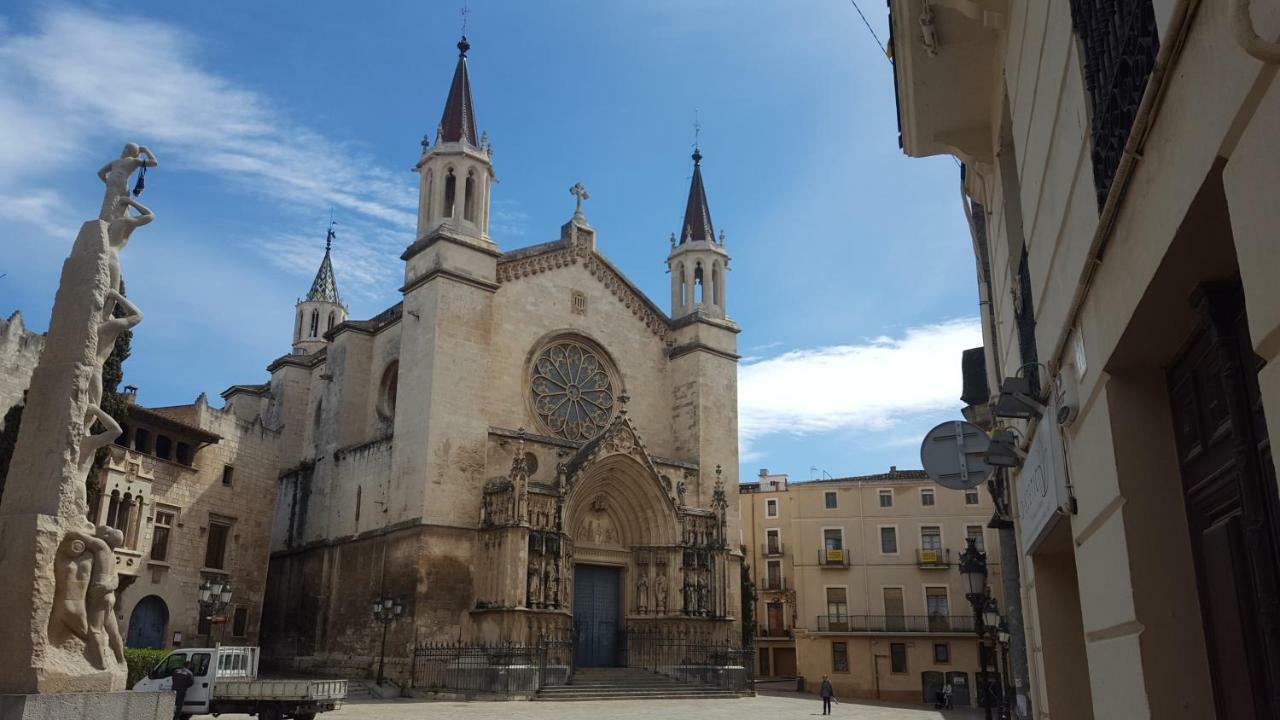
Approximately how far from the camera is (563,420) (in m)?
31.8

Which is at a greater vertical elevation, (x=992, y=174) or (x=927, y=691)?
(x=992, y=174)

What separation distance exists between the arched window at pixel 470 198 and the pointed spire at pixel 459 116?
1.22 m

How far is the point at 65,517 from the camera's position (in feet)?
27.9

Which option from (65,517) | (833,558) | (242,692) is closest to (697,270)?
(833,558)

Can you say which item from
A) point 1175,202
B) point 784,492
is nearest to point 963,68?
point 1175,202

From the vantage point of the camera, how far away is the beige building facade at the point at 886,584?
1652 inches

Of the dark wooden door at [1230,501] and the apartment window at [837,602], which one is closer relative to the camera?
the dark wooden door at [1230,501]

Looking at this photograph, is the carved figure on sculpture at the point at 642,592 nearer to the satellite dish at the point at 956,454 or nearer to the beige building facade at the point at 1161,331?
the satellite dish at the point at 956,454

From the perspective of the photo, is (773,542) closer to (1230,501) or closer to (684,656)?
(684,656)

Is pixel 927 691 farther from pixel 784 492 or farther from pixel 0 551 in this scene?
pixel 0 551

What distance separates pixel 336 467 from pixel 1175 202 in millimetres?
30732

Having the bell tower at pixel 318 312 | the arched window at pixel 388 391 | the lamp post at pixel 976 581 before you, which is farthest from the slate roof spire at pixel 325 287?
the lamp post at pixel 976 581

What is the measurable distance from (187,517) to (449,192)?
12.9m

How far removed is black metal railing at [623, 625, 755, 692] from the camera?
94.9ft
